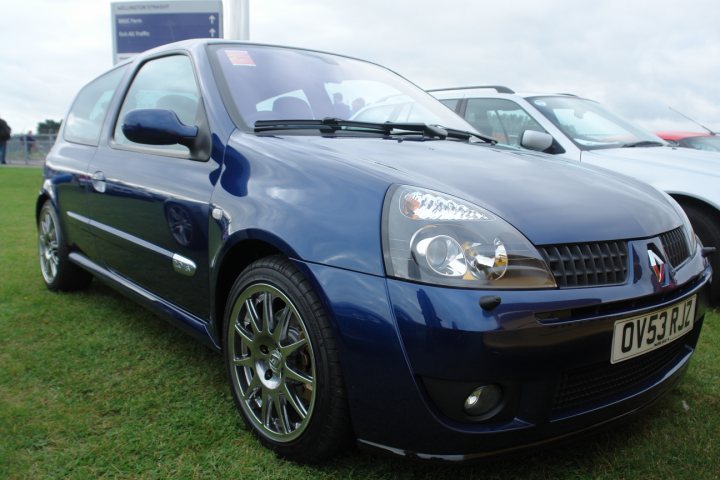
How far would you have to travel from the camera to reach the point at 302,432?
72.6 inches

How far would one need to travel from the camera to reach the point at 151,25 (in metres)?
12.8

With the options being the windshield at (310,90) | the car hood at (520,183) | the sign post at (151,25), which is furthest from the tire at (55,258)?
the sign post at (151,25)

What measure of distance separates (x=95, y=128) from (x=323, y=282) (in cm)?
235

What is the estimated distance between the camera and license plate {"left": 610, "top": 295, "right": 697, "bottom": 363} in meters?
1.67

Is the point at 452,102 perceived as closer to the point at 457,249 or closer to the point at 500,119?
the point at 500,119

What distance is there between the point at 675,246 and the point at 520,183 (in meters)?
0.59

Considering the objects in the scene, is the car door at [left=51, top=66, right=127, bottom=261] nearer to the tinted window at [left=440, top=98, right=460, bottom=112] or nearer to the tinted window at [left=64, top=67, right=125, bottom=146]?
the tinted window at [left=64, top=67, right=125, bottom=146]

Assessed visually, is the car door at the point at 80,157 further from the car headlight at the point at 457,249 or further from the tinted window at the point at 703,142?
the tinted window at the point at 703,142

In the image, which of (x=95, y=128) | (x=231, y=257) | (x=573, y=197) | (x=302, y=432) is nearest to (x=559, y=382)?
(x=573, y=197)

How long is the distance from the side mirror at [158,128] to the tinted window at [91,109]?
1.10 m

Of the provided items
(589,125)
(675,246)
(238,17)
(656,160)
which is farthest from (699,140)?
Result: (675,246)

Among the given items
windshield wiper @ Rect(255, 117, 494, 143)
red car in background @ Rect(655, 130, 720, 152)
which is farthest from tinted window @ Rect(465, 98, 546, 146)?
red car in background @ Rect(655, 130, 720, 152)

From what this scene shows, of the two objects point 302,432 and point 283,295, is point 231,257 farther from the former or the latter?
point 302,432

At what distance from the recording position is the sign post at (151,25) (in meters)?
12.5
